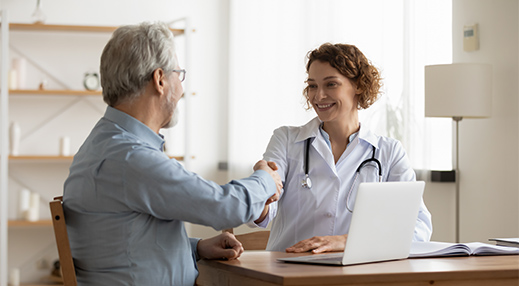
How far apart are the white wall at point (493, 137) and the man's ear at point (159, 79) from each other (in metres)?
2.22

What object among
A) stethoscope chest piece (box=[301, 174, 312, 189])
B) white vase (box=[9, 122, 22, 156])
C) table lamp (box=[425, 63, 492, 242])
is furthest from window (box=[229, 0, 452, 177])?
white vase (box=[9, 122, 22, 156])

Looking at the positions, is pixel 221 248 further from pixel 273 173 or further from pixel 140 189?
pixel 140 189

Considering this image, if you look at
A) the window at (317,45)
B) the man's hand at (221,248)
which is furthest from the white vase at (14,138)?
the man's hand at (221,248)

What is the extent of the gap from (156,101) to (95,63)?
345cm

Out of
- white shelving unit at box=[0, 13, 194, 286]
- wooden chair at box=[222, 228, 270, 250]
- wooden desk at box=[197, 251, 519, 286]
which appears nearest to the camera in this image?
wooden desk at box=[197, 251, 519, 286]

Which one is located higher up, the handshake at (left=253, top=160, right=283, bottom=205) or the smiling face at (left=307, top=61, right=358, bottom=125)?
the smiling face at (left=307, top=61, right=358, bottom=125)

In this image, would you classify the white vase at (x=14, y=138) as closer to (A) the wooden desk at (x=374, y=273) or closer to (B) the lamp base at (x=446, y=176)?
(B) the lamp base at (x=446, y=176)

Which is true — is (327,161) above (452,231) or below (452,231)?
above

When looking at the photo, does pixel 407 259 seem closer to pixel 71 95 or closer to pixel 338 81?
pixel 338 81

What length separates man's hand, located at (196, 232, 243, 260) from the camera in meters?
1.74

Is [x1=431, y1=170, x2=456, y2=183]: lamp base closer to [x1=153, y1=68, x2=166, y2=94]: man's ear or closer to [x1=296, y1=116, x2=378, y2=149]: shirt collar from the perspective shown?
[x1=296, y1=116, x2=378, y2=149]: shirt collar

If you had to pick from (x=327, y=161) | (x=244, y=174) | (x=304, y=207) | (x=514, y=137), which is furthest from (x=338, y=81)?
(x=244, y=174)

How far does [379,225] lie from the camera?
1619 mm

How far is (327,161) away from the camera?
2322 mm
